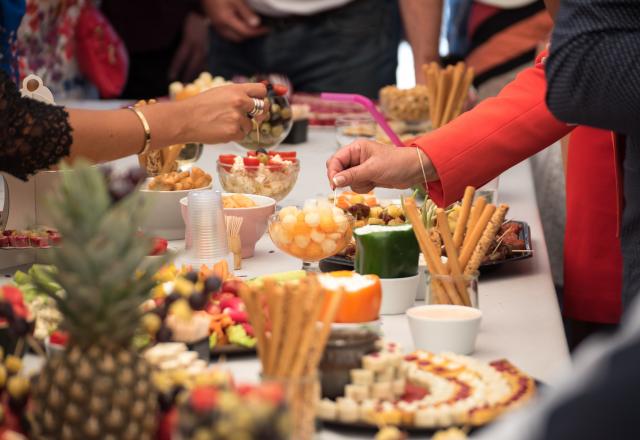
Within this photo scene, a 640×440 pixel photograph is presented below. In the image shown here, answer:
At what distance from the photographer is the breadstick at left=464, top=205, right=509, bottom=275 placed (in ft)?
5.03

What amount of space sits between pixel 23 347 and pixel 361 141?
88 cm

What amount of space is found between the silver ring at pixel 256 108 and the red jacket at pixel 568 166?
1.08 feet

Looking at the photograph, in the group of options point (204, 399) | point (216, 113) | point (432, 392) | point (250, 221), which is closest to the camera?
point (204, 399)

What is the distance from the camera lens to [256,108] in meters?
2.12

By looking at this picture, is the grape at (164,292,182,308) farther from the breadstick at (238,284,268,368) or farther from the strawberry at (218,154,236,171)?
the strawberry at (218,154,236,171)

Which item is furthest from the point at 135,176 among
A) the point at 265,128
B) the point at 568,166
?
the point at 265,128

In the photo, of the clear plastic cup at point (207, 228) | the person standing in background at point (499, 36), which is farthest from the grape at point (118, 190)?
the person standing in background at point (499, 36)

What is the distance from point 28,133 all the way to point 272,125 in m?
1.06

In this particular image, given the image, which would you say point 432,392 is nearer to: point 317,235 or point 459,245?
point 459,245

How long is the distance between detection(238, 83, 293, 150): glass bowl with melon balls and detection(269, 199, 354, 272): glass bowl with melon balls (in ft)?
3.27

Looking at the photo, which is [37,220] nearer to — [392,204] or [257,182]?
[257,182]

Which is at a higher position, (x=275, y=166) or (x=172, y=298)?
(x=275, y=166)

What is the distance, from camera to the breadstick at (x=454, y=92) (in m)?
2.95

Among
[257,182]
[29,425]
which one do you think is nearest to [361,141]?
[257,182]
